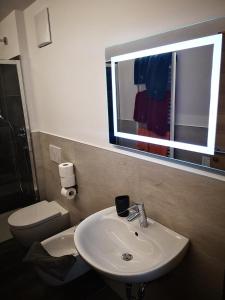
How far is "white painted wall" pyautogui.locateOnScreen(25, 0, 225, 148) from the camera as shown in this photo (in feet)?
3.39

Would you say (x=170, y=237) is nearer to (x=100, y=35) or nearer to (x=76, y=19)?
(x=100, y=35)

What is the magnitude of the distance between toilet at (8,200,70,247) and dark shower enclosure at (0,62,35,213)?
1.69 feet

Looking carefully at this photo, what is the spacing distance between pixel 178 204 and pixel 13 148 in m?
2.12

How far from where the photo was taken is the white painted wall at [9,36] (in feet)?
7.34

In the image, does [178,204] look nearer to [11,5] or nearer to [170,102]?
[170,102]

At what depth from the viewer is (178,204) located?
1.15 metres

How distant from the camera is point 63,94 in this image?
1.92 meters

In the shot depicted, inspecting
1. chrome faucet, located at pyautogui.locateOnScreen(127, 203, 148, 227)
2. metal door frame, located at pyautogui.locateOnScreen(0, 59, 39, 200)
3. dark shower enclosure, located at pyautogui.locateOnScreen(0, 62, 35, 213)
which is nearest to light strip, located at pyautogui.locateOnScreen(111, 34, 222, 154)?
chrome faucet, located at pyautogui.locateOnScreen(127, 203, 148, 227)

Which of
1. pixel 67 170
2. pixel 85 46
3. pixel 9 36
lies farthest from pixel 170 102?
pixel 9 36

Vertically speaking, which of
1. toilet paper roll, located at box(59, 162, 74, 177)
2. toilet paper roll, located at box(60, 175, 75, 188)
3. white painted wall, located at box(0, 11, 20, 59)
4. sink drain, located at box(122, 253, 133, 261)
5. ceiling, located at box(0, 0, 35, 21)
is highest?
ceiling, located at box(0, 0, 35, 21)

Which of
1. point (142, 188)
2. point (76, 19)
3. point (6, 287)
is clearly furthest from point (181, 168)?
point (6, 287)

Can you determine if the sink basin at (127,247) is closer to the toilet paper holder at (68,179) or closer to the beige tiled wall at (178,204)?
the beige tiled wall at (178,204)

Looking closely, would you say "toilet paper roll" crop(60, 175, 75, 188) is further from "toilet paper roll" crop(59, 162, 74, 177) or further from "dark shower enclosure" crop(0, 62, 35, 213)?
"dark shower enclosure" crop(0, 62, 35, 213)

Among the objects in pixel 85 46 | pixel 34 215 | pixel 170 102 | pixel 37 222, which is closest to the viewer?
pixel 170 102
